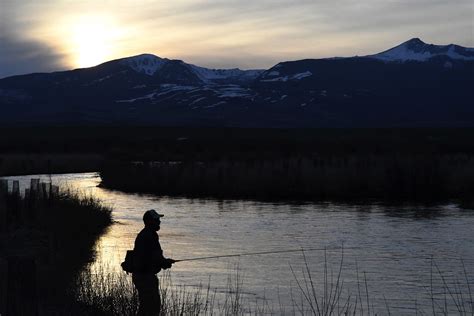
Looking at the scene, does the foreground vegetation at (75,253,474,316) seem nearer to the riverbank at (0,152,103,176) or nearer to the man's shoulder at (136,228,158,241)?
the man's shoulder at (136,228,158,241)

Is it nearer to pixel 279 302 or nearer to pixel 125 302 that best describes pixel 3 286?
pixel 125 302

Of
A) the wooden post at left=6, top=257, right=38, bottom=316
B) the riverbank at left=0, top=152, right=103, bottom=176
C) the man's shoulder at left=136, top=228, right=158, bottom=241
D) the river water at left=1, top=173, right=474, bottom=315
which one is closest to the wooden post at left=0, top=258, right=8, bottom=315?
the wooden post at left=6, top=257, right=38, bottom=316

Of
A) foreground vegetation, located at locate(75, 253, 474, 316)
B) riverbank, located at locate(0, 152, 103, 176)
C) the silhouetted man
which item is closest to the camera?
the silhouetted man

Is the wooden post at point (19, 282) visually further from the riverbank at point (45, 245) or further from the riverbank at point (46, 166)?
the riverbank at point (46, 166)

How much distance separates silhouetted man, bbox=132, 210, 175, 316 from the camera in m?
10.2

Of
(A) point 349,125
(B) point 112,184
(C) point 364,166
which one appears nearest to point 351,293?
(C) point 364,166

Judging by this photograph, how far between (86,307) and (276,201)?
71.1 feet

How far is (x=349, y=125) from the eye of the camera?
189750mm

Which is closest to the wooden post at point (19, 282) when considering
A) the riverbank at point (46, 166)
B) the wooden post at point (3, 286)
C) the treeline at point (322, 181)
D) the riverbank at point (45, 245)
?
the riverbank at point (45, 245)

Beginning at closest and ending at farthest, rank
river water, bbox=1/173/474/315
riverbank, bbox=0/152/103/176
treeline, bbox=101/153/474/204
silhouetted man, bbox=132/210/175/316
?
silhouetted man, bbox=132/210/175/316
river water, bbox=1/173/474/315
treeline, bbox=101/153/474/204
riverbank, bbox=0/152/103/176

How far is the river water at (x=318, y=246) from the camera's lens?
14820mm

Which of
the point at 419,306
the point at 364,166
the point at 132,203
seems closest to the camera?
the point at 419,306

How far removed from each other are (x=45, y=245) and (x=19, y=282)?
421 inches

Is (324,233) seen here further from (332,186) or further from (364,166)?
(364,166)
